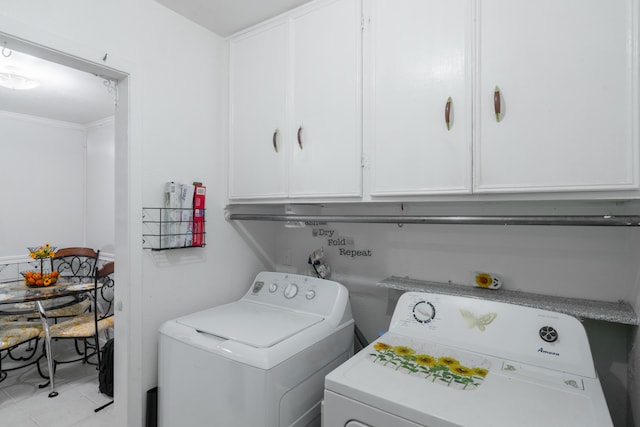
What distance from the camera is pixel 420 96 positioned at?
1.32 m

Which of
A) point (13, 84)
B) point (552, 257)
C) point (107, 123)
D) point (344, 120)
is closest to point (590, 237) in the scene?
point (552, 257)

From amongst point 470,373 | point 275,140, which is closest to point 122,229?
point 275,140

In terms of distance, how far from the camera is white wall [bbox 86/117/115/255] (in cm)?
397

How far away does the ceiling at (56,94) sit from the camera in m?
2.51

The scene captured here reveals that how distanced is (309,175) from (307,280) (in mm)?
577

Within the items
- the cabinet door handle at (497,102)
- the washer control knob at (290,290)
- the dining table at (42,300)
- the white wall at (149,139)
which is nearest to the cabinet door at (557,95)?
the cabinet door handle at (497,102)

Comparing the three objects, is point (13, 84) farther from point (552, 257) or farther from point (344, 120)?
point (552, 257)

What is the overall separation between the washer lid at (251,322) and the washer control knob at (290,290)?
8 centimetres

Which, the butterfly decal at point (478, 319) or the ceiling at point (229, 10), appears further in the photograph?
the ceiling at point (229, 10)

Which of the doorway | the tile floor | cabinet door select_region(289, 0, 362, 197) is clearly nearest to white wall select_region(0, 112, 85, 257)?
the tile floor

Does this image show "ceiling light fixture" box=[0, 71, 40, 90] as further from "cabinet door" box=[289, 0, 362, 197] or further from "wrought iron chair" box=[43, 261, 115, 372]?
"cabinet door" box=[289, 0, 362, 197]

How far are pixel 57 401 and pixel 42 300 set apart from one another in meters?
0.77

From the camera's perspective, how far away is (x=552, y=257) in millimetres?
1418

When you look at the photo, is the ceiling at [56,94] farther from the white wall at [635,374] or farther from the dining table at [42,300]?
the white wall at [635,374]
